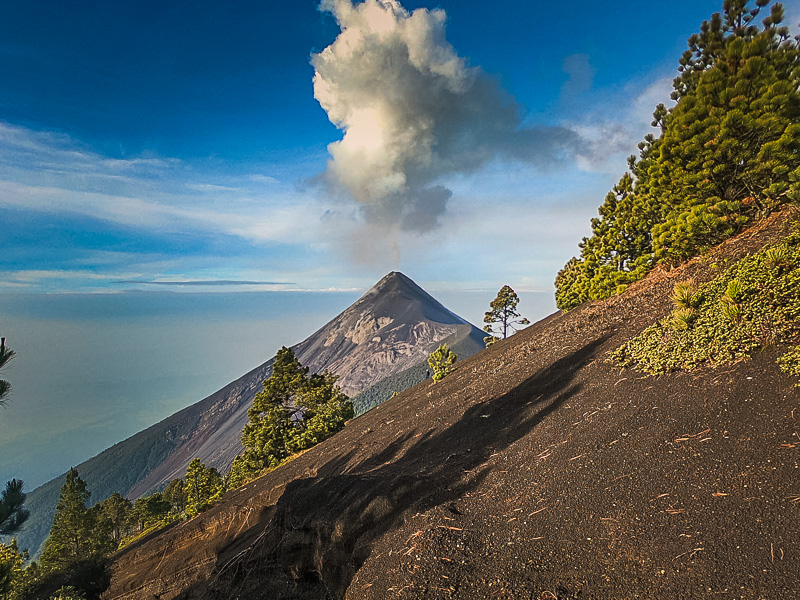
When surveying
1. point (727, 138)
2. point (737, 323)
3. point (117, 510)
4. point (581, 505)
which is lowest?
point (117, 510)

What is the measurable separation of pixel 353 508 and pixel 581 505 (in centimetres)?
380

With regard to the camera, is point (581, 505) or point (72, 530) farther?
point (72, 530)

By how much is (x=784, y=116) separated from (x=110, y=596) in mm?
30035

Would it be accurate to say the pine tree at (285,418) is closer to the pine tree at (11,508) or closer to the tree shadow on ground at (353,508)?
the pine tree at (11,508)

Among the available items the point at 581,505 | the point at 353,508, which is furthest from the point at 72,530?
the point at 581,505

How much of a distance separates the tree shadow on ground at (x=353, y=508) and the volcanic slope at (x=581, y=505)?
4 cm

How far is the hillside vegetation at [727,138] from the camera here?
10.9m

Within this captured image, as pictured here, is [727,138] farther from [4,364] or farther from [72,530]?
[72,530]

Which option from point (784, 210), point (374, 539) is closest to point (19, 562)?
point (374, 539)

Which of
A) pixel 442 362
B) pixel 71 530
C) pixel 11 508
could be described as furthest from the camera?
pixel 71 530

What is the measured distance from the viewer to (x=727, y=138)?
11.6 m

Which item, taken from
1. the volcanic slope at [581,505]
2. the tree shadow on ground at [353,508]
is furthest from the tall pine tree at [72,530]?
the volcanic slope at [581,505]

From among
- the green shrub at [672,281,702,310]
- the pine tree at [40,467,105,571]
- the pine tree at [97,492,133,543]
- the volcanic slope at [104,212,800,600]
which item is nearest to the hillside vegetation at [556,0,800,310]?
the volcanic slope at [104,212,800,600]

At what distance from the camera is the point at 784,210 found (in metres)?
11.6
